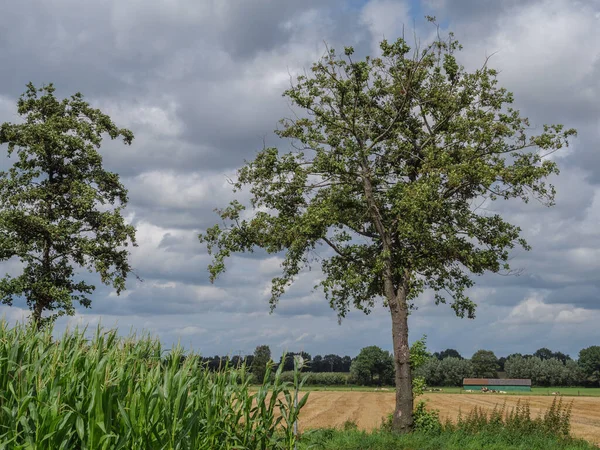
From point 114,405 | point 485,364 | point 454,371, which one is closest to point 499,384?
point 454,371

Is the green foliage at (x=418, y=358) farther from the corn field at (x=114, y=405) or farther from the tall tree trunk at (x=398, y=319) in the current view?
the corn field at (x=114, y=405)

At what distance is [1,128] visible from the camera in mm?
32219

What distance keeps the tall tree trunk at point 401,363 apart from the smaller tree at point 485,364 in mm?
101837

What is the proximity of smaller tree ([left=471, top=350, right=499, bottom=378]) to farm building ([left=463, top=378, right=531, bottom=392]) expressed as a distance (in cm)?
2221

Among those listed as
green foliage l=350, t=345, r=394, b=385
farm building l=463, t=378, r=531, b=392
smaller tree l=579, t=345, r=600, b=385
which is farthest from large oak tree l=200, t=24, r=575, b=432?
smaller tree l=579, t=345, r=600, b=385

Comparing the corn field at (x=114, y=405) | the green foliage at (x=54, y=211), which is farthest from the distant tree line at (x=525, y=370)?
the corn field at (x=114, y=405)

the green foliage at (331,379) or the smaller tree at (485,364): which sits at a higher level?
the smaller tree at (485,364)

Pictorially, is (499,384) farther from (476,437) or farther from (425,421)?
(476,437)

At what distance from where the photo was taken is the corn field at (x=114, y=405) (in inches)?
356

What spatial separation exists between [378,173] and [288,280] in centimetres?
619

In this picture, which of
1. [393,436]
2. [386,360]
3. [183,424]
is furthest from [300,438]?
[386,360]

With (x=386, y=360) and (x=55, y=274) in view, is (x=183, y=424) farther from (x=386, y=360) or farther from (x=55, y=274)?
(x=386, y=360)

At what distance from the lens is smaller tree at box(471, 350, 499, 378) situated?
4846 inches

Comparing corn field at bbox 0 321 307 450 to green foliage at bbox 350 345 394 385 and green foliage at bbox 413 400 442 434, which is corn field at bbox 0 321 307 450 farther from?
green foliage at bbox 350 345 394 385
